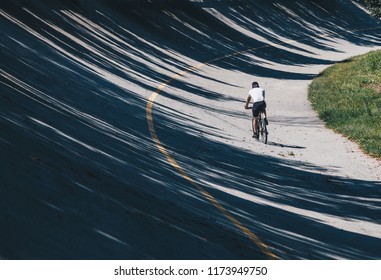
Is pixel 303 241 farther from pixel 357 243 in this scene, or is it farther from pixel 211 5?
pixel 211 5

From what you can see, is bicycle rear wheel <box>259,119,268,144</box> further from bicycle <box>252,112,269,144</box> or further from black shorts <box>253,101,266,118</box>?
black shorts <box>253,101,266,118</box>

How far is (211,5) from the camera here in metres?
59.9

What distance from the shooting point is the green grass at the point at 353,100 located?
2367 cm

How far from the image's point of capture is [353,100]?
30094mm

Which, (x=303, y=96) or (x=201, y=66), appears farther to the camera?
(x=201, y=66)

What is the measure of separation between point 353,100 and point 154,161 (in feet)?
48.4

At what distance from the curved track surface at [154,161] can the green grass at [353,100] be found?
587mm

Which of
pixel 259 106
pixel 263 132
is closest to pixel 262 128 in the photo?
pixel 263 132

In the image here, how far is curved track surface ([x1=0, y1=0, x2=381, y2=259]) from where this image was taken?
11586 mm

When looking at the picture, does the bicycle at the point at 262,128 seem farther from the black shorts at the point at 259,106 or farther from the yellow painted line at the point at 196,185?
the yellow painted line at the point at 196,185

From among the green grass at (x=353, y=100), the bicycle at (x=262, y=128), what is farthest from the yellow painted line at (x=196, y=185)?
the green grass at (x=353, y=100)

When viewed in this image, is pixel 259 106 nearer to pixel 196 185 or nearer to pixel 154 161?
pixel 154 161

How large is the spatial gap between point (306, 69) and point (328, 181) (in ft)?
92.6
